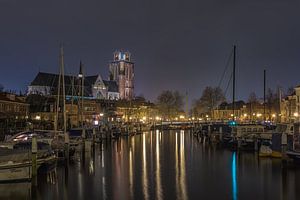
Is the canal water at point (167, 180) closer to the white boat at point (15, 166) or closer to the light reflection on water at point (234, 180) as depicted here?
the light reflection on water at point (234, 180)

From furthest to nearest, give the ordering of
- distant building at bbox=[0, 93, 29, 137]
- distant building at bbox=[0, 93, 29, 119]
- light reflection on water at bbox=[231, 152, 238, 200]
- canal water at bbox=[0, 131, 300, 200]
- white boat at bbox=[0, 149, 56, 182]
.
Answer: distant building at bbox=[0, 93, 29, 119] → distant building at bbox=[0, 93, 29, 137] → white boat at bbox=[0, 149, 56, 182] → light reflection on water at bbox=[231, 152, 238, 200] → canal water at bbox=[0, 131, 300, 200]

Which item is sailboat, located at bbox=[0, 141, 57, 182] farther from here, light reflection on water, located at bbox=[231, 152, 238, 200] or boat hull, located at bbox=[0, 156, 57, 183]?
light reflection on water, located at bbox=[231, 152, 238, 200]

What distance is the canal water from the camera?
3200 cm

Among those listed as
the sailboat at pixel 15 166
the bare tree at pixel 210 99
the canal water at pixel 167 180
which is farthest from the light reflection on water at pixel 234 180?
the bare tree at pixel 210 99

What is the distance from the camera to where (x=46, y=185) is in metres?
34.5

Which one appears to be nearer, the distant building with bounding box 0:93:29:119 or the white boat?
the white boat

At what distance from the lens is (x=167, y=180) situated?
38469 mm

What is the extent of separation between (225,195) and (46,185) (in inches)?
603

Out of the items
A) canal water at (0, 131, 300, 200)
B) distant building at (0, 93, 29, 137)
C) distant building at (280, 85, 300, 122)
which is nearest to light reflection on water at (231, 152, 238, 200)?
canal water at (0, 131, 300, 200)

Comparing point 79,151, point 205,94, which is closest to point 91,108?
point 205,94

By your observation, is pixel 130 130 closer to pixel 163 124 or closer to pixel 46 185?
pixel 163 124

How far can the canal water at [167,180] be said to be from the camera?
3200 centimetres

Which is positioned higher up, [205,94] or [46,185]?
[205,94]

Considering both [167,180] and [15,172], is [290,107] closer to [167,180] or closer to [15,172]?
[167,180]
